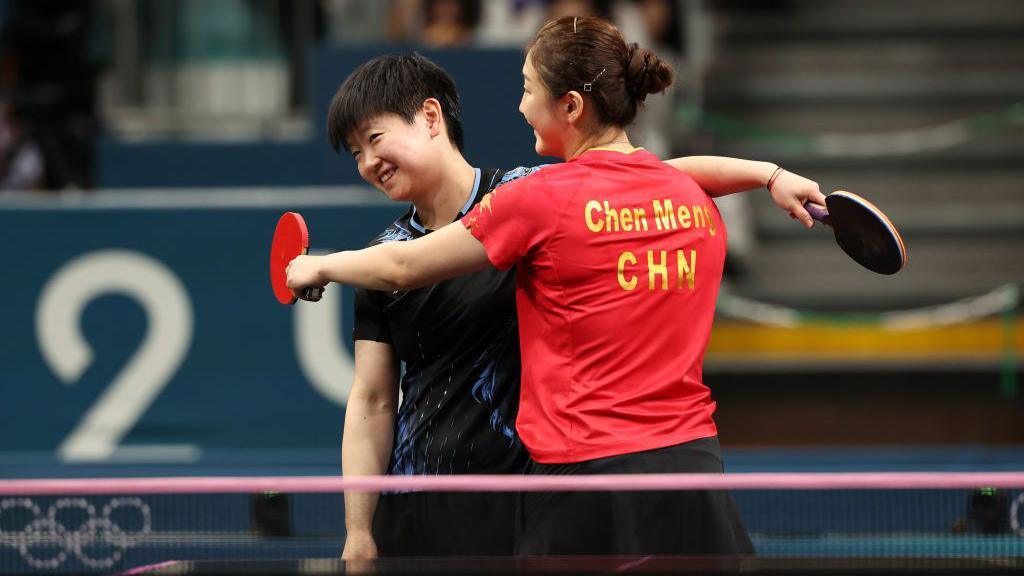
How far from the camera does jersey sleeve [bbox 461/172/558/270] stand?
6.79 feet

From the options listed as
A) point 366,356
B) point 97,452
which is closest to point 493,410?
point 366,356

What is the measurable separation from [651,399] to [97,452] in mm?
3954

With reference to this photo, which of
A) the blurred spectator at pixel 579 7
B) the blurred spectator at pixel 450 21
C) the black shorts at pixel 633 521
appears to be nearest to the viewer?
the black shorts at pixel 633 521

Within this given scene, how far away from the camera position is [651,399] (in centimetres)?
209

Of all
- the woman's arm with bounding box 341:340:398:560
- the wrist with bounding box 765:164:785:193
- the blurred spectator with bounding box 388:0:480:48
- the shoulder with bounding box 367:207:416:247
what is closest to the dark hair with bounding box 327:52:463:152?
the shoulder with bounding box 367:207:416:247

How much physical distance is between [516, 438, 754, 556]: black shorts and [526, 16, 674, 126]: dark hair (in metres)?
0.59

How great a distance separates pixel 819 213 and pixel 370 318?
846 mm

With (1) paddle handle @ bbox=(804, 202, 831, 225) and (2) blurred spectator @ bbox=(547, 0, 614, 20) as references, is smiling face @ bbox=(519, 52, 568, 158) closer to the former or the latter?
(1) paddle handle @ bbox=(804, 202, 831, 225)

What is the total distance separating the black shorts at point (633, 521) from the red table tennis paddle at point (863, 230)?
1.69 feet

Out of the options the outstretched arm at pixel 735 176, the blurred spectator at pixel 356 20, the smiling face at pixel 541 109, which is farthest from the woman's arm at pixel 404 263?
the blurred spectator at pixel 356 20

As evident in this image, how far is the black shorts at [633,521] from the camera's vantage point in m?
2.02

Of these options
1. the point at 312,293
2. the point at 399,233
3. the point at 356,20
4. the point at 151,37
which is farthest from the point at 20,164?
the point at 312,293

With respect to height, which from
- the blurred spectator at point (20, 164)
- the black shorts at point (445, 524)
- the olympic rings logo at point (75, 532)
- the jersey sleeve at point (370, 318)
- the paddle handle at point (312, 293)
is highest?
the paddle handle at point (312, 293)

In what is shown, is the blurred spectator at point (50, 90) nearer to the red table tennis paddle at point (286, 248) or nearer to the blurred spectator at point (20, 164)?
the blurred spectator at point (20, 164)
